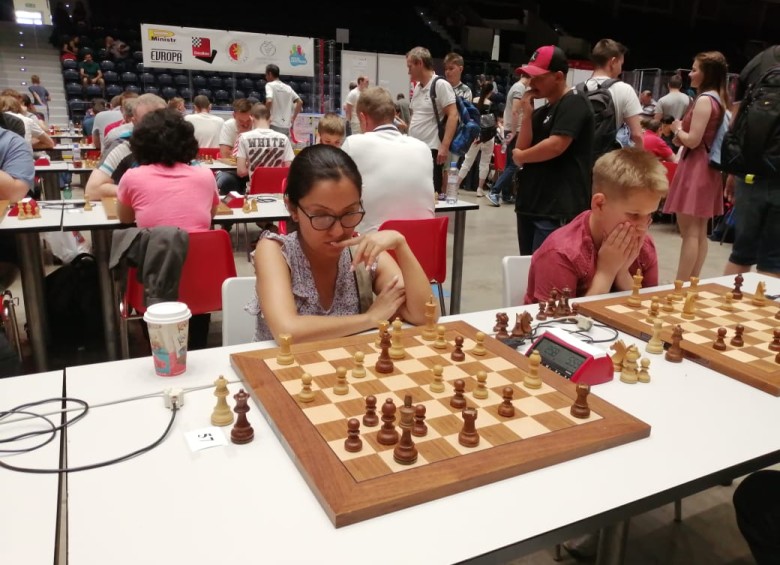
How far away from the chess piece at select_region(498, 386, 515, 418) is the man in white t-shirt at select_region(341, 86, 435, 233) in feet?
6.82

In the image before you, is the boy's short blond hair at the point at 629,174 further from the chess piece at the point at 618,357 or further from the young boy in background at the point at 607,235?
the chess piece at the point at 618,357

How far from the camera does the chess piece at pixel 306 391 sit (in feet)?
4.02

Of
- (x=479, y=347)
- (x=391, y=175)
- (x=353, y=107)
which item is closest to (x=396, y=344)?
(x=479, y=347)

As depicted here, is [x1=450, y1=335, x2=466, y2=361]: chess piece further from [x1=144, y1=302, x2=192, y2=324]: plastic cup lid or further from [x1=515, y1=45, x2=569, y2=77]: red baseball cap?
[x1=515, y1=45, x2=569, y2=77]: red baseball cap

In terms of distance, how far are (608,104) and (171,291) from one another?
2.72 meters

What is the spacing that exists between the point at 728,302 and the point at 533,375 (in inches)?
41.8

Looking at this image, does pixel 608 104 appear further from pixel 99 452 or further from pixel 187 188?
pixel 99 452

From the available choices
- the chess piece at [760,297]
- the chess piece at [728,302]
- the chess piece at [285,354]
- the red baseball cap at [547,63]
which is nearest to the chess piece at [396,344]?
the chess piece at [285,354]

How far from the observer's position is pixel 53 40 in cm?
1347

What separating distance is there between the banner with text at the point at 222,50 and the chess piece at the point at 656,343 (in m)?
10.8

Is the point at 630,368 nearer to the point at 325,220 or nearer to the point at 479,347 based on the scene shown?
the point at 479,347

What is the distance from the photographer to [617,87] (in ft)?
12.3

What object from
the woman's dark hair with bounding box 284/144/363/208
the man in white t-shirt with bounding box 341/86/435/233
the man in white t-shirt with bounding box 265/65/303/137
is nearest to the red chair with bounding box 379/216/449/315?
the man in white t-shirt with bounding box 341/86/435/233

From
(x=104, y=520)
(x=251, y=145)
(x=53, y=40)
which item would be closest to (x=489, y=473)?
(x=104, y=520)
